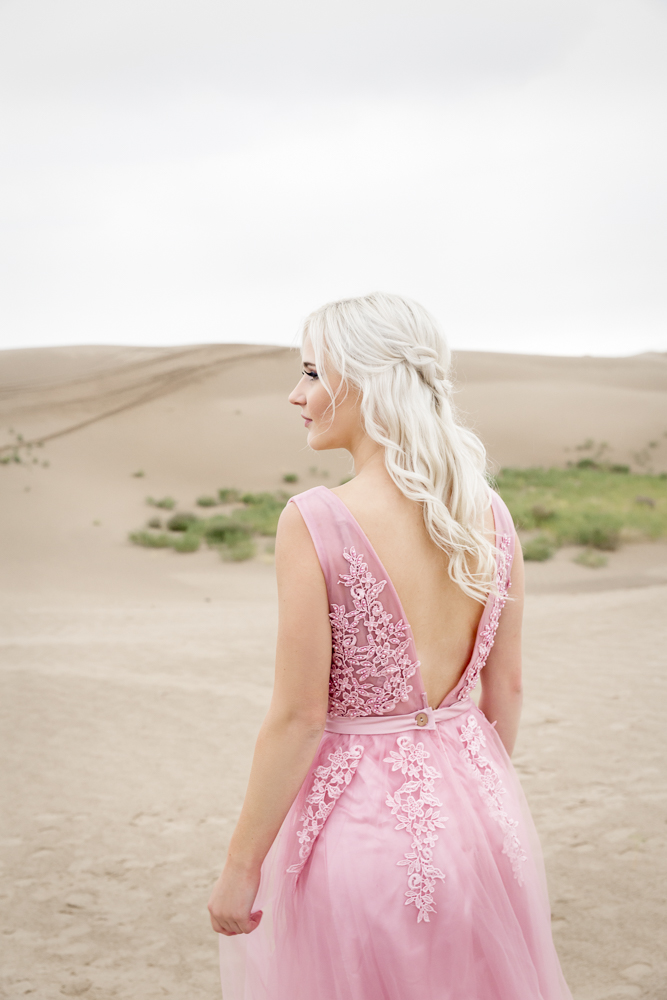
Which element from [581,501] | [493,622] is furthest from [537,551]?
[493,622]

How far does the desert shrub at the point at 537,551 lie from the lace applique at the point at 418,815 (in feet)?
40.0

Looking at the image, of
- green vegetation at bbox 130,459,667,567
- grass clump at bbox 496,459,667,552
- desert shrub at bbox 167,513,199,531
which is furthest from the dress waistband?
desert shrub at bbox 167,513,199,531

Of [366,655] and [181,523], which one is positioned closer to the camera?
[366,655]

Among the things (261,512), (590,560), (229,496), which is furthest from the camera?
(229,496)

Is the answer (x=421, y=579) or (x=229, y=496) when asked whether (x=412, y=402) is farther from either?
(x=229, y=496)

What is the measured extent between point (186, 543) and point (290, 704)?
1444 centimetres

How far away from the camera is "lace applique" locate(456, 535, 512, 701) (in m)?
1.72

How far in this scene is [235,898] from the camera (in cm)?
157

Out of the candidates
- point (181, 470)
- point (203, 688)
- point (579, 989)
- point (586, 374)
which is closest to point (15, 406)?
point (181, 470)

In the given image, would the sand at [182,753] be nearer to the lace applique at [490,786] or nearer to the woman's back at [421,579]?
the lace applique at [490,786]

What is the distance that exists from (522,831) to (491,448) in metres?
36.6

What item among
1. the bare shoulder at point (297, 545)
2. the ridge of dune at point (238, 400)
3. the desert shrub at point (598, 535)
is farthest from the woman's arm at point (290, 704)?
the ridge of dune at point (238, 400)

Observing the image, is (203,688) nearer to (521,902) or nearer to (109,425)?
(521,902)

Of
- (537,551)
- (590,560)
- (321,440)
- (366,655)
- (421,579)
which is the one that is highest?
(321,440)
